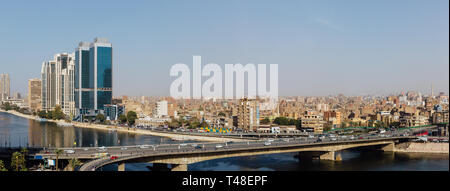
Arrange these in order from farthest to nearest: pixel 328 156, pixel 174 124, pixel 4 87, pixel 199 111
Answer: pixel 4 87 < pixel 199 111 < pixel 174 124 < pixel 328 156

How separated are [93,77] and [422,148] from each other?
19.5 m

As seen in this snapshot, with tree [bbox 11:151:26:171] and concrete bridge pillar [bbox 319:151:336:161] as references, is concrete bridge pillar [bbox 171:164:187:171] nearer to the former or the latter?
tree [bbox 11:151:26:171]

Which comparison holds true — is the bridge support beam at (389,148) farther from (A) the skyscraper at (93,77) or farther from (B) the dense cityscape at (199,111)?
(A) the skyscraper at (93,77)

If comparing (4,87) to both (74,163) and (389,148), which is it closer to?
(389,148)

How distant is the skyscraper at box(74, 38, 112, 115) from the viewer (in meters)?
25.1

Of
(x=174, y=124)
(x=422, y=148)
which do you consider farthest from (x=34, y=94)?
(x=422, y=148)

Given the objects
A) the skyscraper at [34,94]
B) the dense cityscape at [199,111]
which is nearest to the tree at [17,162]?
the dense cityscape at [199,111]

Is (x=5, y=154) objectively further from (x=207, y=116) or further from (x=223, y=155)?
(x=207, y=116)

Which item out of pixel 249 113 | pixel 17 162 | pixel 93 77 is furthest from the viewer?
pixel 93 77

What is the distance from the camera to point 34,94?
33250mm

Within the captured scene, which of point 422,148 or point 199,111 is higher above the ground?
point 199,111

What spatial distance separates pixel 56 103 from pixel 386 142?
23928mm

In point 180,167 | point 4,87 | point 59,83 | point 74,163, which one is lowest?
point 180,167
